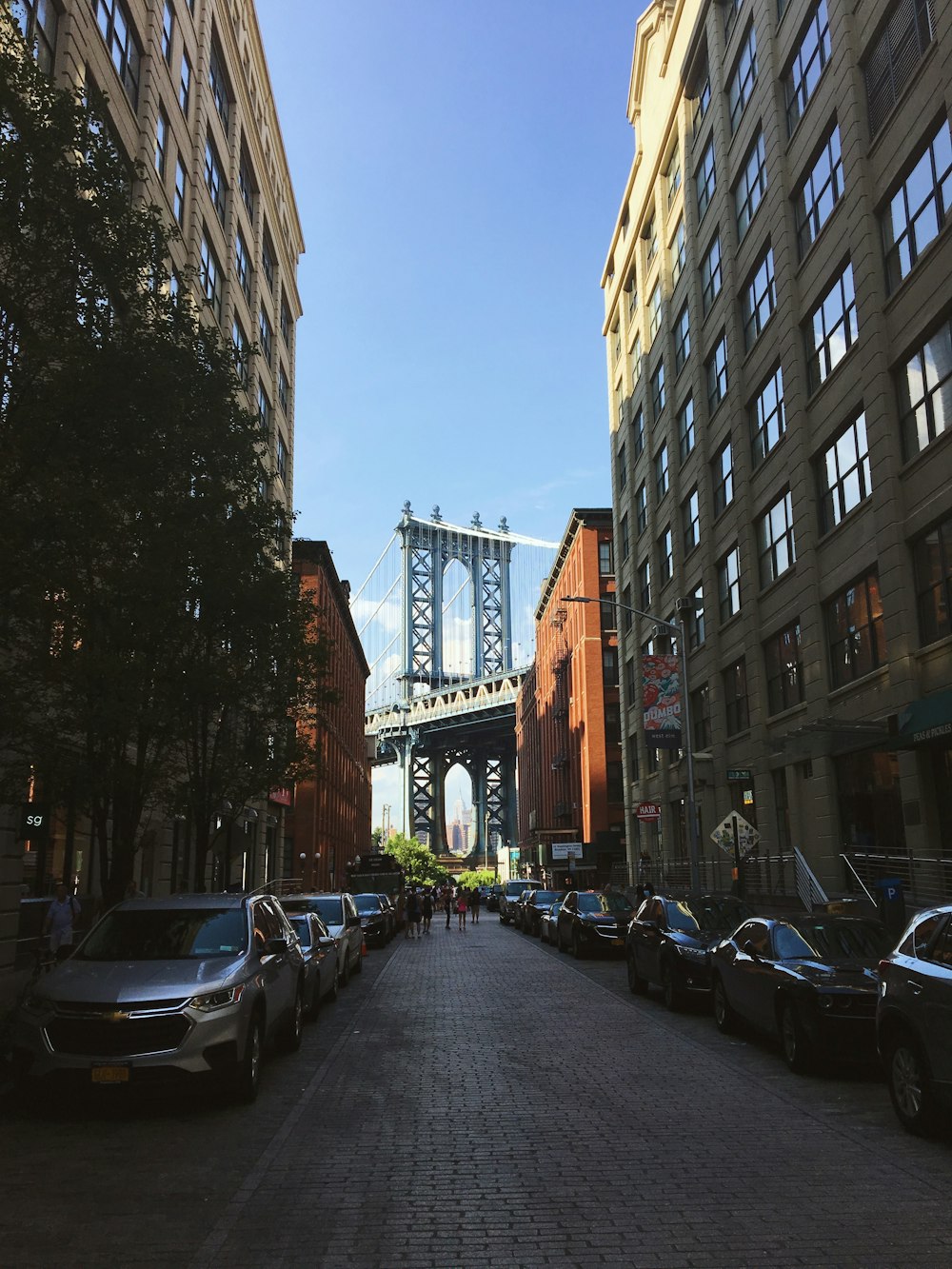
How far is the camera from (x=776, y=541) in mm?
27703

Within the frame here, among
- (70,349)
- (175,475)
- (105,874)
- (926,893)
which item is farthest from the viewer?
(926,893)

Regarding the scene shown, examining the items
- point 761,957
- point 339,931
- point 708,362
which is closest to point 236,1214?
point 761,957

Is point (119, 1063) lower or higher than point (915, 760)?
lower

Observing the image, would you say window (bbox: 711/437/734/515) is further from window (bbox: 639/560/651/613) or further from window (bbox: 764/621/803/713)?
window (bbox: 639/560/651/613)

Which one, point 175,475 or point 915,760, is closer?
point 175,475

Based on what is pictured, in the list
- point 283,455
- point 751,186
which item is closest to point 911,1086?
point 751,186

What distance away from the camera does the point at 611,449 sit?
53.7 meters

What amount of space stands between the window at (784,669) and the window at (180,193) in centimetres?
1952

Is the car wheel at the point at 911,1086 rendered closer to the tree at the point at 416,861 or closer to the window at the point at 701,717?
the window at the point at 701,717

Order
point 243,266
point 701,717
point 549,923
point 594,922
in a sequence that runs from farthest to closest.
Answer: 1. point 243,266
2. point 701,717
3. point 549,923
4. point 594,922

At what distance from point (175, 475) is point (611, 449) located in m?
41.8

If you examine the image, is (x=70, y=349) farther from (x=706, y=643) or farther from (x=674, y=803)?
(x=674, y=803)

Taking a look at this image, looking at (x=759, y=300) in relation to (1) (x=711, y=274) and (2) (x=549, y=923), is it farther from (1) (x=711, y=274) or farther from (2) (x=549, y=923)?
(2) (x=549, y=923)

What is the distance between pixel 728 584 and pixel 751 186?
11158 mm
